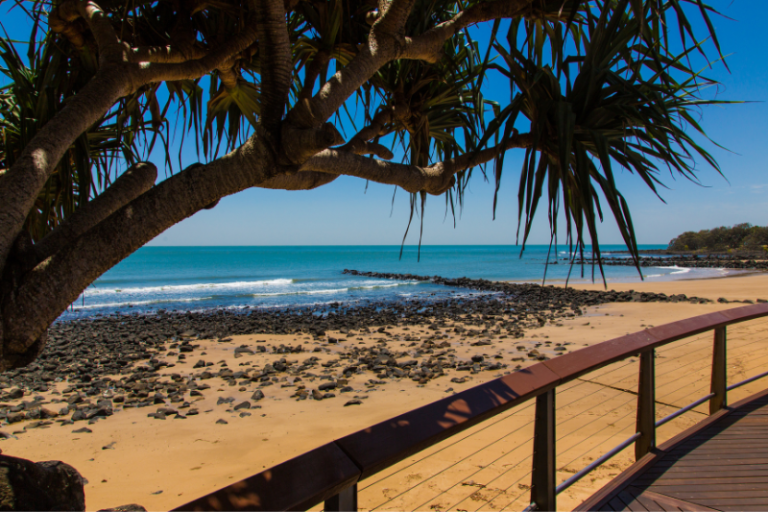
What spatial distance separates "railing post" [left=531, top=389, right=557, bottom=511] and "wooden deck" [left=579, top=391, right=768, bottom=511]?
1.07ft

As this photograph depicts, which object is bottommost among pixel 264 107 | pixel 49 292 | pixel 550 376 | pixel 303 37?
pixel 550 376

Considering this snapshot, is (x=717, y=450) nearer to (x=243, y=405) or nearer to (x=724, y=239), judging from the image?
(x=243, y=405)

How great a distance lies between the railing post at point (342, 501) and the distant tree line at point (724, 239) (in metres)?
54.3

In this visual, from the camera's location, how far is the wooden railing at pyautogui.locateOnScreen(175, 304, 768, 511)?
0.71 metres

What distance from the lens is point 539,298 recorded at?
15461 mm

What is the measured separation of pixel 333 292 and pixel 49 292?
759 inches

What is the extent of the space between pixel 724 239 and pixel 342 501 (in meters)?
67.4

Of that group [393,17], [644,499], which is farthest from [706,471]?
[393,17]

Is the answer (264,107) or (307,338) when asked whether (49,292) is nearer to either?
(264,107)

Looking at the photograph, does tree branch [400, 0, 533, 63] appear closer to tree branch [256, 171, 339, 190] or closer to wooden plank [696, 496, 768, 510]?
tree branch [256, 171, 339, 190]


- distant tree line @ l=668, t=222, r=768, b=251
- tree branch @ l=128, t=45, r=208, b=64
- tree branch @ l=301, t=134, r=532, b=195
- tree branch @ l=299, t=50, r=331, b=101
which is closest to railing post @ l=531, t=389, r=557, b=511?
tree branch @ l=301, t=134, r=532, b=195

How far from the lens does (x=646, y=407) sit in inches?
82.9

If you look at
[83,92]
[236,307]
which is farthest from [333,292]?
[83,92]

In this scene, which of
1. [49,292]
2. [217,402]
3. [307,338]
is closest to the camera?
[49,292]
